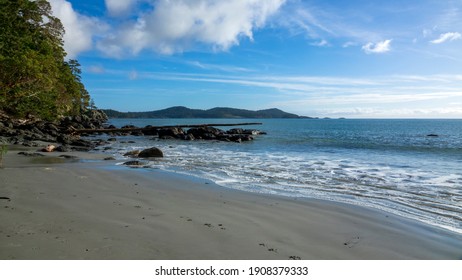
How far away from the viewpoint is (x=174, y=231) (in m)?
5.38

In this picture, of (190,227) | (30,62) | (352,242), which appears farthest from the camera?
(30,62)

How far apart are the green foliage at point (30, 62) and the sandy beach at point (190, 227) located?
8886mm

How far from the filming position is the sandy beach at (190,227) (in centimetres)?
454

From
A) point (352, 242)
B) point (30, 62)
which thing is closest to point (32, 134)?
point (30, 62)

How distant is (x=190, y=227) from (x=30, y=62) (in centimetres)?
1433

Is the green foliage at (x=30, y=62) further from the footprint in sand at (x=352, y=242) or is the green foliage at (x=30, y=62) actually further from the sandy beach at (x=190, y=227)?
the footprint in sand at (x=352, y=242)

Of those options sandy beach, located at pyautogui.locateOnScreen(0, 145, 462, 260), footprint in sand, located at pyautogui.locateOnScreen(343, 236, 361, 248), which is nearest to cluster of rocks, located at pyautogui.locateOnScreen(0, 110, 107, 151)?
sandy beach, located at pyautogui.locateOnScreen(0, 145, 462, 260)

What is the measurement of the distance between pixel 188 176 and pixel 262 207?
5003 mm

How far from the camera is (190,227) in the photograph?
564cm

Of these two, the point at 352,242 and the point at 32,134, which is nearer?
the point at 352,242

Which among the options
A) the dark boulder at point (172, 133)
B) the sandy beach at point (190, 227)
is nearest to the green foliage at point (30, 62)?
the sandy beach at point (190, 227)

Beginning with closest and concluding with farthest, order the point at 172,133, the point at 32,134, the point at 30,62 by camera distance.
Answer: the point at 30,62
the point at 32,134
the point at 172,133

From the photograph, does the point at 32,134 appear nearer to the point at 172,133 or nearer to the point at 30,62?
the point at 30,62
